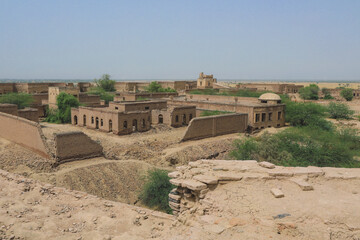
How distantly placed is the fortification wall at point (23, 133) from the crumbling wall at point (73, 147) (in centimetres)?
76

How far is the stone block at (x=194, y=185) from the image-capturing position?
8.26 meters

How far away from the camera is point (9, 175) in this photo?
13.4 meters

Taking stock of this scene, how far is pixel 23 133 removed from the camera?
60.9 feet

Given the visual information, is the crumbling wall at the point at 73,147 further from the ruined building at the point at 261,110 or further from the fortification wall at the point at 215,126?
the ruined building at the point at 261,110

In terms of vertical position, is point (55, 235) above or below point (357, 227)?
below

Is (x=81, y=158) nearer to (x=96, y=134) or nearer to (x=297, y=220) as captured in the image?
(x=96, y=134)

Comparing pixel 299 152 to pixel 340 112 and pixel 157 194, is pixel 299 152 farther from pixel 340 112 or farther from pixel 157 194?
pixel 340 112

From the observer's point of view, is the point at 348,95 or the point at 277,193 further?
the point at 348,95

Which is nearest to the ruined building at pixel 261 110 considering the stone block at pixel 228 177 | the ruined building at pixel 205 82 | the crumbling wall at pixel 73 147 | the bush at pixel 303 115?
the bush at pixel 303 115

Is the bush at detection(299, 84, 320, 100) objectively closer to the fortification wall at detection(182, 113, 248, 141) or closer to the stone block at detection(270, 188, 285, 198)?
the fortification wall at detection(182, 113, 248, 141)

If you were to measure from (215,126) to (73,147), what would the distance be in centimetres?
1093

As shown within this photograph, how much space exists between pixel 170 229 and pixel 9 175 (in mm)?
8459

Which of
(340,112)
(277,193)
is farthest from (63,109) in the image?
(340,112)

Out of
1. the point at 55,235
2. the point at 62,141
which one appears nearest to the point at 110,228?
the point at 55,235
